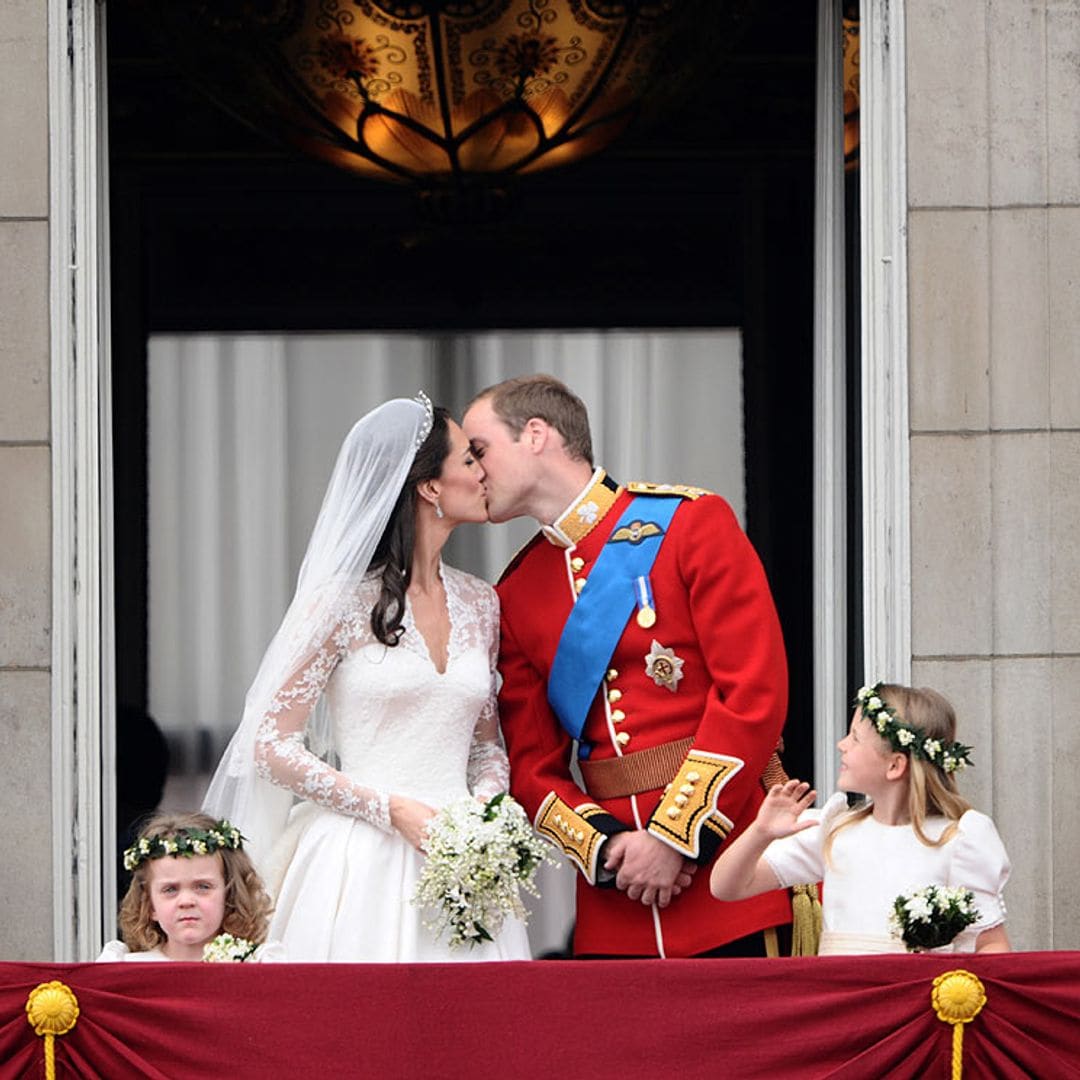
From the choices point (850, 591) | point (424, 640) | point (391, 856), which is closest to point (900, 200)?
point (850, 591)

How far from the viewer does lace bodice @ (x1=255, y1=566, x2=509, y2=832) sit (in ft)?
19.0

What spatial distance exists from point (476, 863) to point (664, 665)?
774 millimetres

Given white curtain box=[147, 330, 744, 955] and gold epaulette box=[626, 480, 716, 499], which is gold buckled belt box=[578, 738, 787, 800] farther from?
white curtain box=[147, 330, 744, 955]

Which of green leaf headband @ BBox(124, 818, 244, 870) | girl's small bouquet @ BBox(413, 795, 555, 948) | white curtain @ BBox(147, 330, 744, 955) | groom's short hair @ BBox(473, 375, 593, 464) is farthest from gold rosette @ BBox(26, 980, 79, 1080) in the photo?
white curtain @ BBox(147, 330, 744, 955)

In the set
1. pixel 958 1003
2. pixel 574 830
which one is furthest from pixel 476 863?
pixel 958 1003

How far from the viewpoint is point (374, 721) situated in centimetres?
585

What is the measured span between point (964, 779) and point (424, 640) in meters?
1.62

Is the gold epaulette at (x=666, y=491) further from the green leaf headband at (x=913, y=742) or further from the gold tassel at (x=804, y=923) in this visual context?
the gold tassel at (x=804, y=923)

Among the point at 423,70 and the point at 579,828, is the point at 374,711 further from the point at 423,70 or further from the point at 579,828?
the point at 423,70

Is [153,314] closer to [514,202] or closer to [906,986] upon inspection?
[514,202]

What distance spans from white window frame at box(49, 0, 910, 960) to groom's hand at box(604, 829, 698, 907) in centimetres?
122

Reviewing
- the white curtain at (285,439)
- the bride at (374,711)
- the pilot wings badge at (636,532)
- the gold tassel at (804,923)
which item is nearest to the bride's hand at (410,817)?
the bride at (374,711)

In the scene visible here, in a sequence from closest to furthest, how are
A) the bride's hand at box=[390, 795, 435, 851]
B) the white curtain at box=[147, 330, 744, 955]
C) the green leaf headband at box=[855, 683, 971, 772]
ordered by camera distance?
the green leaf headband at box=[855, 683, 971, 772], the bride's hand at box=[390, 795, 435, 851], the white curtain at box=[147, 330, 744, 955]

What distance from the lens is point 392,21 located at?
8781 mm
